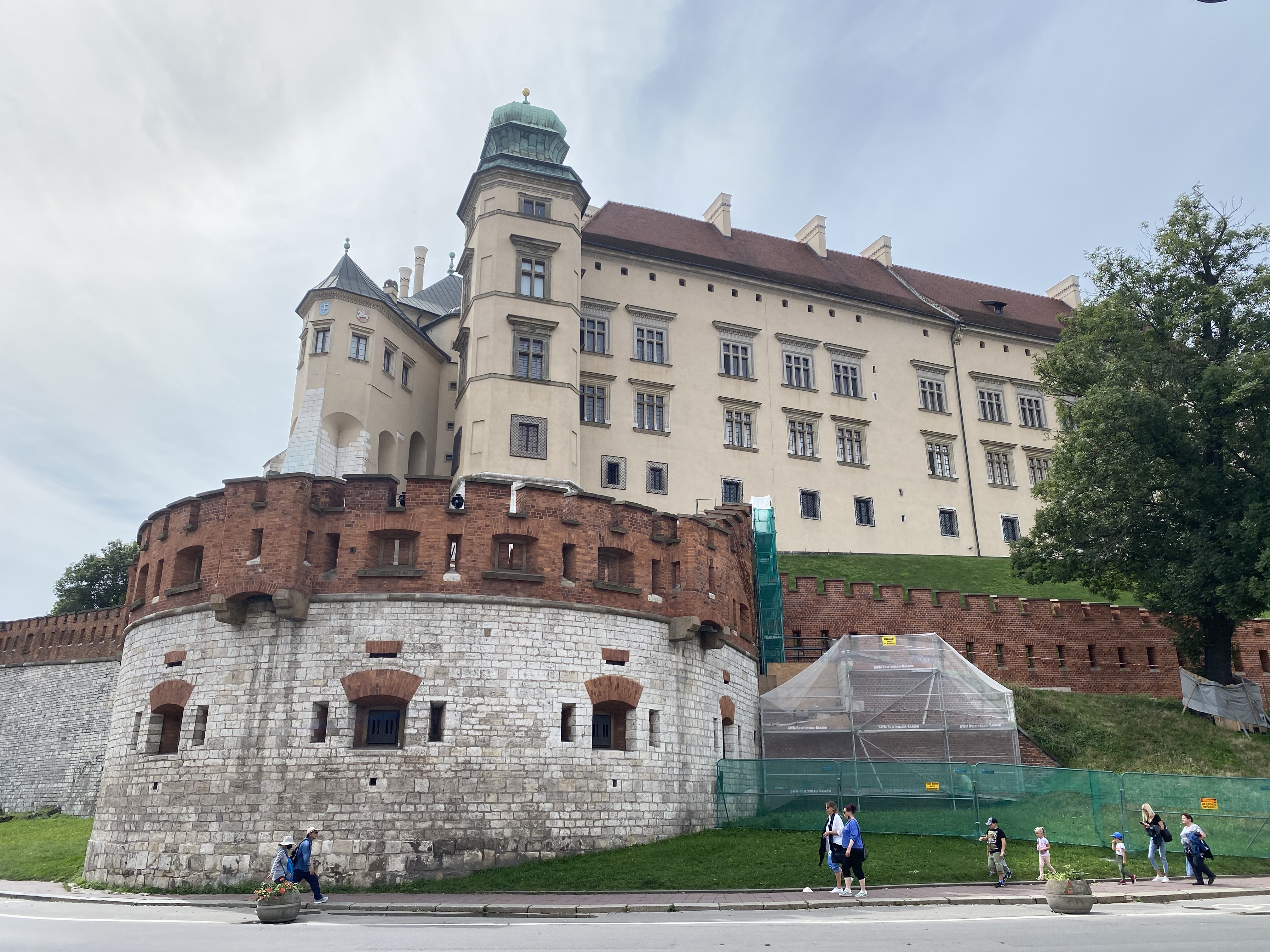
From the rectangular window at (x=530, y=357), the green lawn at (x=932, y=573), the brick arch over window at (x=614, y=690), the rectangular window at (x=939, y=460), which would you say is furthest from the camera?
the rectangular window at (x=939, y=460)

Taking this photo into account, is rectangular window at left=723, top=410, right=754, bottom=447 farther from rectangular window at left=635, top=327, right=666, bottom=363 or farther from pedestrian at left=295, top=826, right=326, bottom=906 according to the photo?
pedestrian at left=295, top=826, right=326, bottom=906

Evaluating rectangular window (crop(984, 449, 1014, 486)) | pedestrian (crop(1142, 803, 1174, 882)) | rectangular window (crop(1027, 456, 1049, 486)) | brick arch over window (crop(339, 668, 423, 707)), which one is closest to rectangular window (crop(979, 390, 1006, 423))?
rectangular window (crop(984, 449, 1014, 486))

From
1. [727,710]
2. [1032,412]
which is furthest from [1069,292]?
[727,710]

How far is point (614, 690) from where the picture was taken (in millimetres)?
20766

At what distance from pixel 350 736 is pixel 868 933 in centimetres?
1097

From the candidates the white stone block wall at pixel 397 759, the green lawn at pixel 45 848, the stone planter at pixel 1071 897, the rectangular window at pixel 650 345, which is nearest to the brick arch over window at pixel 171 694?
the white stone block wall at pixel 397 759

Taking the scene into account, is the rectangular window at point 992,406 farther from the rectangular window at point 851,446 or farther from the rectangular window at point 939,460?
the rectangular window at point 851,446

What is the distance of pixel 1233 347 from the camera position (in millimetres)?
29672

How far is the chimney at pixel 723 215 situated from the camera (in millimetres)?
54844

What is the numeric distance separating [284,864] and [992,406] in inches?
1897

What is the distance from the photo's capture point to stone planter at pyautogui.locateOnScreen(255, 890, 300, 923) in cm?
1523

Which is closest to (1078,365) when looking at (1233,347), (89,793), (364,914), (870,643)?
(1233,347)

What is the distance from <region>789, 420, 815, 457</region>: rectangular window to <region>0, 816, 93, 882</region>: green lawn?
113 ft

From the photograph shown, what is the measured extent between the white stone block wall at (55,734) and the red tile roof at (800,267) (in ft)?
101
